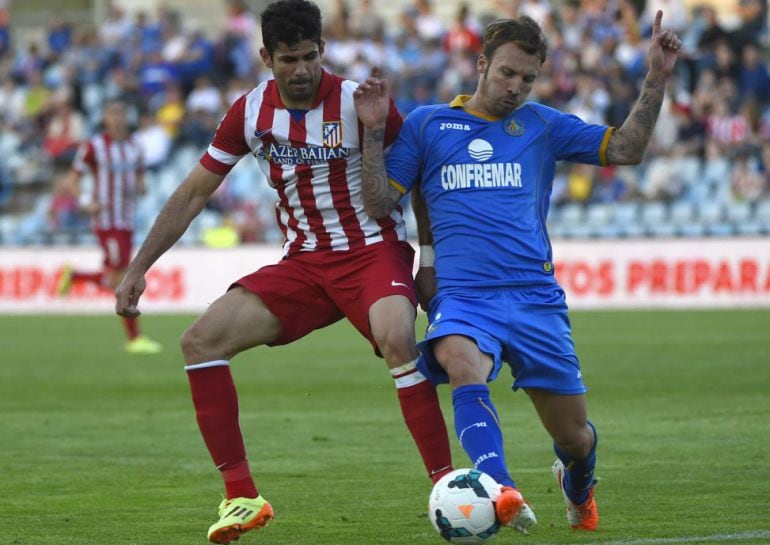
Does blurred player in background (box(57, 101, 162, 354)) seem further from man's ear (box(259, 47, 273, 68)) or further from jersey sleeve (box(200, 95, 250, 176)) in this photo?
man's ear (box(259, 47, 273, 68))

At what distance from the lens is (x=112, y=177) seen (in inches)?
671

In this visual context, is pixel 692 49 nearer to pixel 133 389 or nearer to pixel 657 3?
pixel 657 3

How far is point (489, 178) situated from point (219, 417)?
151 centimetres

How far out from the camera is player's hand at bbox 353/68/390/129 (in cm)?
631

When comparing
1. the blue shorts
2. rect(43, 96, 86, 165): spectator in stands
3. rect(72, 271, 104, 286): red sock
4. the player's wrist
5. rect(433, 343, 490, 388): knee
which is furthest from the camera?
rect(43, 96, 86, 165): spectator in stands

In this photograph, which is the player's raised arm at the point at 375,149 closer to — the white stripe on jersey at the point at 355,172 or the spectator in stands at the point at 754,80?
the white stripe on jersey at the point at 355,172

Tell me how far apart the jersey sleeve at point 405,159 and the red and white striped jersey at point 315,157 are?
307 millimetres

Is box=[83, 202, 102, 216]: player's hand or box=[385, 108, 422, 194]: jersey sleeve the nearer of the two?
box=[385, 108, 422, 194]: jersey sleeve

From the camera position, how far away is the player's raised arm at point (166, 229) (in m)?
6.53

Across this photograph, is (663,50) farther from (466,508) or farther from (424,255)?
(466,508)

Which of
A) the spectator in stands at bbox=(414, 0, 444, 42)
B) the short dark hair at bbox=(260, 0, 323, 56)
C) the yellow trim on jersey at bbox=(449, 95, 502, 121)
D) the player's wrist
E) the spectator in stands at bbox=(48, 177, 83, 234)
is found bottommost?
the spectator in stands at bbox=(48, 177, 83, 234)

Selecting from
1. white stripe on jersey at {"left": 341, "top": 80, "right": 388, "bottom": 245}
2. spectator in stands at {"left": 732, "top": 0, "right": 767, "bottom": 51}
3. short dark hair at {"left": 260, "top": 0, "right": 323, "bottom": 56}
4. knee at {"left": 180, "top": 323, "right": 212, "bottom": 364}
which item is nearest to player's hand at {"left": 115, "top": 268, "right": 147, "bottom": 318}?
knee at {"left": 180, "top": 323, "right": 212, "bottom": 364}

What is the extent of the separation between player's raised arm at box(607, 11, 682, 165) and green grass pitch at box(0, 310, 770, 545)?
1.51 m

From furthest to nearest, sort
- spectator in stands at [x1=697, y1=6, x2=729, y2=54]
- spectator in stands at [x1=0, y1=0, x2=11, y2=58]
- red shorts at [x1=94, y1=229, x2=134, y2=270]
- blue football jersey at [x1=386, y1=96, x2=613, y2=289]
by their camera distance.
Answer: spectator in stands at [x1=0, y1=0, x2=11, y2=58] → spectator in stands at [x1=697, y1=6, x2=729, y2=54] → red shorts at [x1=94, y1=229, x2=134, y2=270] → blue football jersey at [x1=386, y1=96, x2=613, y2=289]
